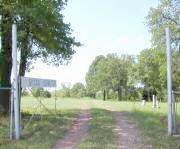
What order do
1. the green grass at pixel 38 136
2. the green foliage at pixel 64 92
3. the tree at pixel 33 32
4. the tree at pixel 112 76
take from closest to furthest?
the green grass at pixel 38 136
the tree at pixel 33 32
the tree at pixel 112 76
the green foliage at pixel 64 92

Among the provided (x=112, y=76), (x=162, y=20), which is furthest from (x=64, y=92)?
(x=162, y=20)

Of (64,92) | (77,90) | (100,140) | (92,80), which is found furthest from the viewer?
(77,90)

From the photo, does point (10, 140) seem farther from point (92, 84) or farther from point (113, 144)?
point (92, 84)

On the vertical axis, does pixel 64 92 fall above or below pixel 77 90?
below

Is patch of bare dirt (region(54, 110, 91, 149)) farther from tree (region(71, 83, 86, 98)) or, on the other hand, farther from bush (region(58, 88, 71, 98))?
tree (region(71, 83, 86, 98))

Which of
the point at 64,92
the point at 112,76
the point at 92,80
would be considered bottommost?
the point at 64,92

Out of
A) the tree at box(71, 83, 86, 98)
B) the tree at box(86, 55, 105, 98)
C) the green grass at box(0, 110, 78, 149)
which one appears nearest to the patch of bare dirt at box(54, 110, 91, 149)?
the green grass at box(0, 110, 78, 149)

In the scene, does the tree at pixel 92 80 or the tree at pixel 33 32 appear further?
the tree at pixel 92 80

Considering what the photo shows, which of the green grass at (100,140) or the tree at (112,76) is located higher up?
the tree at (112,76)

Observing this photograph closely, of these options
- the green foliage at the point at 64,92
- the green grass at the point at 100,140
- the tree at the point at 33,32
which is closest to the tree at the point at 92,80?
the green foliage at the point at 64,92

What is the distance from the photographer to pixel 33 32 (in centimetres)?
2592

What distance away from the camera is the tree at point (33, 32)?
23.0 m

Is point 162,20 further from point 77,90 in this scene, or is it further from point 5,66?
point 77,90

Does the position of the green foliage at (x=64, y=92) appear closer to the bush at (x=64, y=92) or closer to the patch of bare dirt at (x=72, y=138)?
the bush at (x=64, y=92)
